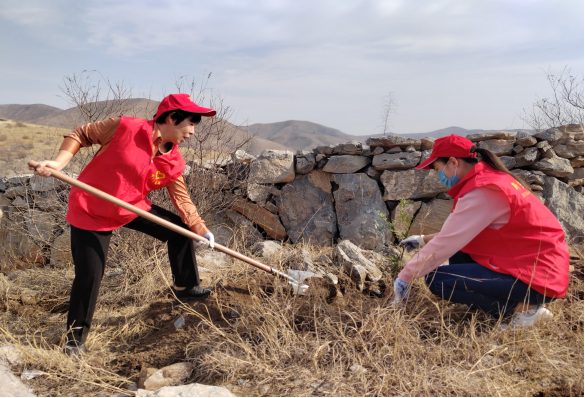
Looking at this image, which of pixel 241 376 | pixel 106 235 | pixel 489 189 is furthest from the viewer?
pixel 106 235

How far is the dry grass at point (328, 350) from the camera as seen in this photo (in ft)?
6.57

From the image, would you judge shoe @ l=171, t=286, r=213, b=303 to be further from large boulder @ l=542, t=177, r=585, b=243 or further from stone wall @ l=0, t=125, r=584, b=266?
large boulder @ l=542, t=177, r=585, b=243

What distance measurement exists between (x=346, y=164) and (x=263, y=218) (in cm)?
140

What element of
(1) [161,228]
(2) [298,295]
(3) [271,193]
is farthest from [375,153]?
(1) [161,228]

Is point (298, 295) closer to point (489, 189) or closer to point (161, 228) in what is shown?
point (161, 228)

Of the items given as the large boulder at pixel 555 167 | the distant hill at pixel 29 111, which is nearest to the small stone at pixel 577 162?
the large boulder at pixel 555 167

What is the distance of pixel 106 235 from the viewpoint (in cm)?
252

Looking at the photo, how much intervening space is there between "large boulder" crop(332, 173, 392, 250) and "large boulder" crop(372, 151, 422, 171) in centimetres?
27

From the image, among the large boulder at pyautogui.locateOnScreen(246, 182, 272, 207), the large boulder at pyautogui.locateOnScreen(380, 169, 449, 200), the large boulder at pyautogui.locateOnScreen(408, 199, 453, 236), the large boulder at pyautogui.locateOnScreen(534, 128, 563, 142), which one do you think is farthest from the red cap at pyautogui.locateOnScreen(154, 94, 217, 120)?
the large boulder at pyautogui.locateOnScreen(534, 128, 563, 142)

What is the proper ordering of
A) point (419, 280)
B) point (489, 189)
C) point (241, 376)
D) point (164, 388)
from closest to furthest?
point (164, 388), point (241, 376), point (489, 189), point (419, 280)

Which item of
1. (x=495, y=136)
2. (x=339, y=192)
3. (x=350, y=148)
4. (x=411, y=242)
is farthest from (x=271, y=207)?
(x=495, y=136)

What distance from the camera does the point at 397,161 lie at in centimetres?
530

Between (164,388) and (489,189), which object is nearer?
(164,388)

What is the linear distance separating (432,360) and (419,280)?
97cm
